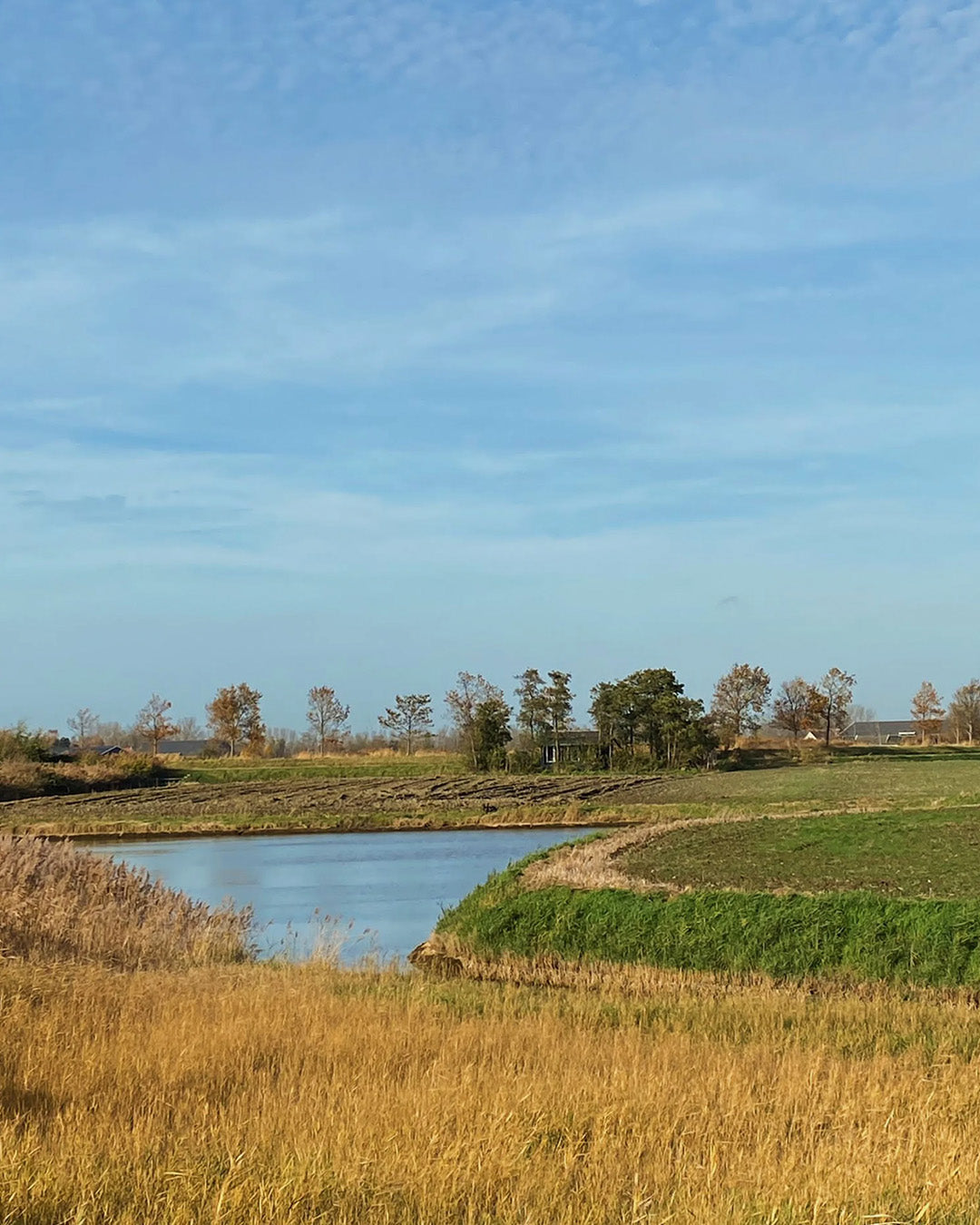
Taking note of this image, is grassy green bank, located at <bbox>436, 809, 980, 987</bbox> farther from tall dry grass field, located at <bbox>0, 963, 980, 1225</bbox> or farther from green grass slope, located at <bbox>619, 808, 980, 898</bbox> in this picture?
tall dry grass field, located at <bbox>0, 963, 980, 1225</bbox>

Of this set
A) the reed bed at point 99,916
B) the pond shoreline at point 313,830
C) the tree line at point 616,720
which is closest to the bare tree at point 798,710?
the tree line at point 616,720

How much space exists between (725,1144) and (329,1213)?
221 cm

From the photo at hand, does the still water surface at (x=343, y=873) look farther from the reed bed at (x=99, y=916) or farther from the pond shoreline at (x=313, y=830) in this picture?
the reed bed at (x=99, y=916)

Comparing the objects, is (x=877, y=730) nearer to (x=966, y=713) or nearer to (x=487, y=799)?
(x=966, y=713)

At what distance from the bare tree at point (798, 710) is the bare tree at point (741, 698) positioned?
5669 mm

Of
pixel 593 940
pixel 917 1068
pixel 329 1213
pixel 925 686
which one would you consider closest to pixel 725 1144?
pixel 329 1213

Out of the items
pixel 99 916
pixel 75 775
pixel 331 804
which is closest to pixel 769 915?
pixel 99 916

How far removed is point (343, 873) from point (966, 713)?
315 feet

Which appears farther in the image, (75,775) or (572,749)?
(572,749)

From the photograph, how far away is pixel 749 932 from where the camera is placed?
17.3 m

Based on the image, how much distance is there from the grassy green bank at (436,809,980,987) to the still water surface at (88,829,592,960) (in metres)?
2.03

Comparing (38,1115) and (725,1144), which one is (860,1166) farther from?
(38,1115)

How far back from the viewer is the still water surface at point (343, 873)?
2372 cm

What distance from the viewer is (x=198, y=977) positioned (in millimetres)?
13008
